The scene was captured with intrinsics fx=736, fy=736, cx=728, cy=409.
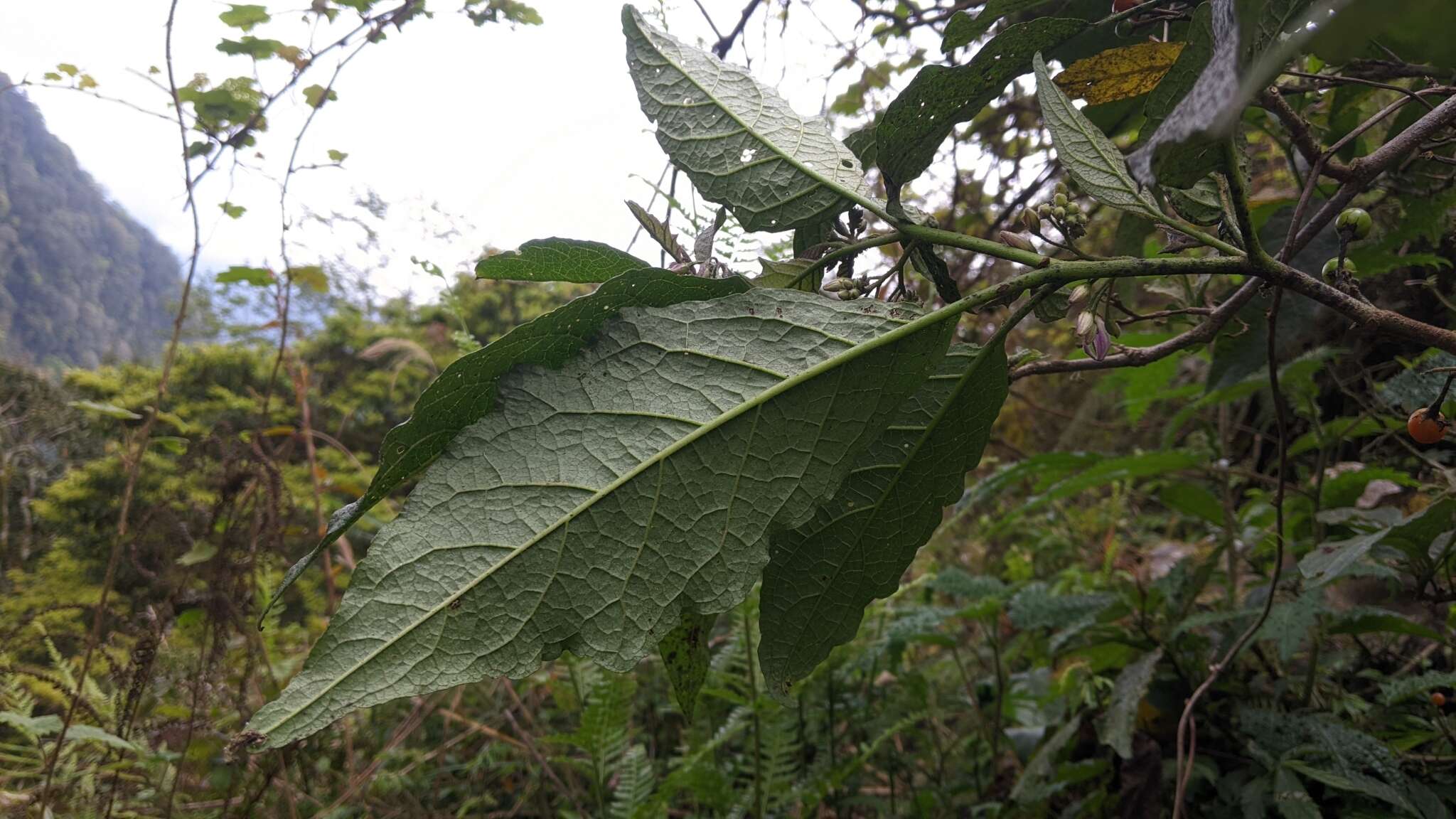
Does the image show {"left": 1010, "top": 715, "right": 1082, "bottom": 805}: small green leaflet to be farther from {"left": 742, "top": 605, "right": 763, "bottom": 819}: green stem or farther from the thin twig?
the thin twig

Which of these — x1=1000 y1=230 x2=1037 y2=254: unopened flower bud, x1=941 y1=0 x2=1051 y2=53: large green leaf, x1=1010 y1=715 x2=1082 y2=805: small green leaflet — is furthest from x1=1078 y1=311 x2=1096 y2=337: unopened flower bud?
x1=1010 y1=715 x2=1082 y2=805: small green leaflet

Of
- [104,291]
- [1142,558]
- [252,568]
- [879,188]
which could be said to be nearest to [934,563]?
[1142,558]

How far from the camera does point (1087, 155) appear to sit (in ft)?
1.79

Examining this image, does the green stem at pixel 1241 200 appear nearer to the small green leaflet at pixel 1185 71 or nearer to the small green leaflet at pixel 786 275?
the small green leaflet at pixel 1185 71

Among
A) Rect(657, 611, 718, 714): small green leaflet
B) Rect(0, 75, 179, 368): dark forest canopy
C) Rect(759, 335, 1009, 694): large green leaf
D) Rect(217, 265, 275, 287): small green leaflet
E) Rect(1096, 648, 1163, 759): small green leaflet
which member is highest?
Rect(0, 75, 179, 368): dark forest canopy

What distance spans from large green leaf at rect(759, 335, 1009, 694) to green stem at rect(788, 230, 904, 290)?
0.45ft

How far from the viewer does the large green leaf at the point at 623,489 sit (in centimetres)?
45

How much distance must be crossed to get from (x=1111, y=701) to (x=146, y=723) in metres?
2.41

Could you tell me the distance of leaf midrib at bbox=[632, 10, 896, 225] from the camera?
1.93 feet

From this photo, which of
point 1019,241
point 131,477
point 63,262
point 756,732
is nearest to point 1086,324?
point 1019,241

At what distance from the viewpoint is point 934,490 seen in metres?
0.59

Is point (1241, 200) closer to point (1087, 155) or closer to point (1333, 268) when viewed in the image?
point (1087, 155)

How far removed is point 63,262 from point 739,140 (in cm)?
1457

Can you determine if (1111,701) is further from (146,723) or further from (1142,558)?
(146,723)
